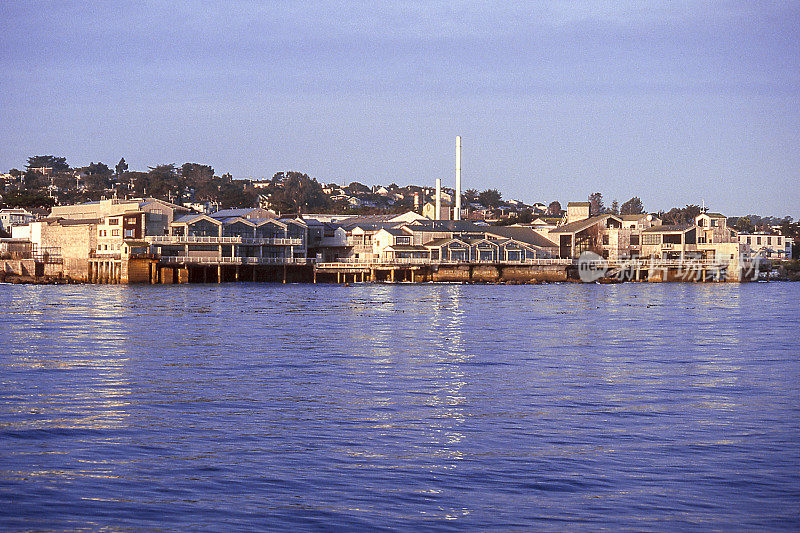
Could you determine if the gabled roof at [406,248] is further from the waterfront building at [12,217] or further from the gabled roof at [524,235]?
the waterfront building at [12,217]

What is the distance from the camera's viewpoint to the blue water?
11.5 metres

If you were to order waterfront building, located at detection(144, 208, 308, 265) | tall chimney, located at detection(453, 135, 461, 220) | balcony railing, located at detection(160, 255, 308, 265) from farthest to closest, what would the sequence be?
tall chimney, located at detection(453, 135, 461, 220) < waterfront building, located at detection(144, 208, 308, 265) < balcony railing, located at detection(160, 255, 308, 265)

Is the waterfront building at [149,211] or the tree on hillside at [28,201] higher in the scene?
the tree on hillside at [28,201]

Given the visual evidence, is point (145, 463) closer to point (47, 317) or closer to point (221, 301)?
point (47, 317)

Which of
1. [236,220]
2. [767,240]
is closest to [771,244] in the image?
[767,240]

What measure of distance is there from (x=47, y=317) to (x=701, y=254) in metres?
80.3

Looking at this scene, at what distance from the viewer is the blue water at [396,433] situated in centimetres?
1153

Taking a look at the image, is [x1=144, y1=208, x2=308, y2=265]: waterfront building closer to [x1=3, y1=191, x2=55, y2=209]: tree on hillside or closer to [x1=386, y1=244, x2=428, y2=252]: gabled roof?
[x1=386, y1=244, x2=428, y2=252]: gabled roof

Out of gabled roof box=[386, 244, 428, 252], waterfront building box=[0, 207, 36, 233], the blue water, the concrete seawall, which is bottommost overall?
the blue water

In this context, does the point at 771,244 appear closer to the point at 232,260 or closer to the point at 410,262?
the point at 410,262

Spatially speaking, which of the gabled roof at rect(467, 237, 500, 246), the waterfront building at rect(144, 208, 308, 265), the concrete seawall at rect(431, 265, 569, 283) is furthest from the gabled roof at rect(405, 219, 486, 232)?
the waterfront building at rect(144, 208, 308, 265)

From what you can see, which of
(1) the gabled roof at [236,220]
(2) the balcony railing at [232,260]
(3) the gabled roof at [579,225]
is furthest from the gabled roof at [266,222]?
(3) the gabled roof at [579,225]

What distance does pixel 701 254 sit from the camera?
106438 mm

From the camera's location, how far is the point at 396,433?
1578cm
